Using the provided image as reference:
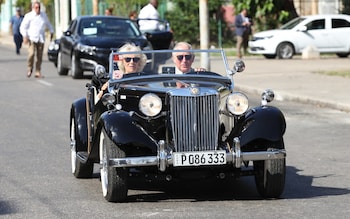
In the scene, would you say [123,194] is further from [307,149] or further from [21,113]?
[21,113]

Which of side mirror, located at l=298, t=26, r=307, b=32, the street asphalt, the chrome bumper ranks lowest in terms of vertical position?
the street asphalt

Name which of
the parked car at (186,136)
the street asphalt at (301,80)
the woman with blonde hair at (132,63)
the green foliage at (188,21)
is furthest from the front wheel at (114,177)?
the green foliage at (188,21)

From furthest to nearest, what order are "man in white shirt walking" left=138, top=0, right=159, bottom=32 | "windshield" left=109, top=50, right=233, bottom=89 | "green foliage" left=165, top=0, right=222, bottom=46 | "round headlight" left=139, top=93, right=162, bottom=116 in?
1. "green foliage" left=165, top=0, right=222, bottom=46
2. "man in white shirt walking" left=138, top=0, right=159, bottom=32
3. "windshield" left=109, top=50, right=233, bottom=89
4. "round headlight" left=139, top=93, right=162, bottom=116

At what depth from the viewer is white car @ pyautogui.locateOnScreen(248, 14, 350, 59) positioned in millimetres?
35906

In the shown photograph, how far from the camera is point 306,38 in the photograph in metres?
36.4

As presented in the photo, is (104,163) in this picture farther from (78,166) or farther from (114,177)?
(78,166)

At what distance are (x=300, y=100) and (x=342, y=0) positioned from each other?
23654 mm

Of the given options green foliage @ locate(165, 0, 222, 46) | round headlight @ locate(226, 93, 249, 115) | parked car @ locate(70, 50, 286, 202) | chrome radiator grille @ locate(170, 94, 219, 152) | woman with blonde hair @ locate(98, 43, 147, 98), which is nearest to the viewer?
parked car @ locate(70, 50, 286, 202)

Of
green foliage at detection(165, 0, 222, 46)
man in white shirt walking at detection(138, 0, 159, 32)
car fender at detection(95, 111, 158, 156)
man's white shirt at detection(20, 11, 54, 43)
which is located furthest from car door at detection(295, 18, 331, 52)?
car fender at detection(95, 111, 158, 156)

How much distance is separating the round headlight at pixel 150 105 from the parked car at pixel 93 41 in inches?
656

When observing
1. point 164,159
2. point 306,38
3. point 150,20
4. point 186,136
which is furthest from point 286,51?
point 164,159

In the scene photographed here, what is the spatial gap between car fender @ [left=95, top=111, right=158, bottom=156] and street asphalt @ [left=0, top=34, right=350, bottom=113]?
9786mm

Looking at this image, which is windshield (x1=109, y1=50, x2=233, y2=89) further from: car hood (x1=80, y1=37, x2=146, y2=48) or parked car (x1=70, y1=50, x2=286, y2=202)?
car hood (x1=80, y1=37, x2=146, y2=48)

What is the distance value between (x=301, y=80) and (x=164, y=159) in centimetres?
1621
